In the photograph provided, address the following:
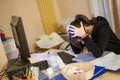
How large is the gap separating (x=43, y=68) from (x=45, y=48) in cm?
91

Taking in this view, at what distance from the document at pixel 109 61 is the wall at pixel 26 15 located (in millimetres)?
1557

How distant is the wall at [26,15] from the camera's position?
2864 millimetres

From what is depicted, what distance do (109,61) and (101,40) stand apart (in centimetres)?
27

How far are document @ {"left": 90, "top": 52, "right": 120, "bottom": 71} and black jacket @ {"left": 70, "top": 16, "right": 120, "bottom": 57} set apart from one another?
0.21ft

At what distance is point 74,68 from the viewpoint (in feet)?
4.75

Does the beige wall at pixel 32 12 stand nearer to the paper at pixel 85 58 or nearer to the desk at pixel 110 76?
the paper at pixel 85 58

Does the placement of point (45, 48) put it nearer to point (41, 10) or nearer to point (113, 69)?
point (41, 10)

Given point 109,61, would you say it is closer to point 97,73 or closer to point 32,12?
point 97,73

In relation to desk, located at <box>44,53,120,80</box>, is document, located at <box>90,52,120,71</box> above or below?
above

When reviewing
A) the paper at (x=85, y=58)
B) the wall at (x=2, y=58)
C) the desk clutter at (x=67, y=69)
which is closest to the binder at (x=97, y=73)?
the desk clutter at (x=67, y=69)

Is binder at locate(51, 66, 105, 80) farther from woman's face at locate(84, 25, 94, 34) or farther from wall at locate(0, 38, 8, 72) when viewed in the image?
wall at locate(0, 38, 8, 72)

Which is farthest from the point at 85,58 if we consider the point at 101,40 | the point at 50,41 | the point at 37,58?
the point at 50,41

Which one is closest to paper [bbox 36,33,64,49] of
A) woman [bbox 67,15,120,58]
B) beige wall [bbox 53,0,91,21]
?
beige wall [bbox 53,0,91,21]

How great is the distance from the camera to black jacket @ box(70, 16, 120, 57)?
1.73m
